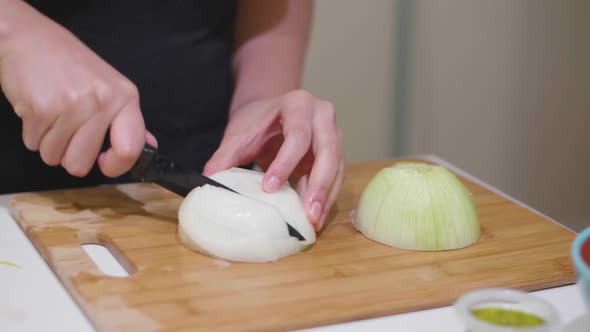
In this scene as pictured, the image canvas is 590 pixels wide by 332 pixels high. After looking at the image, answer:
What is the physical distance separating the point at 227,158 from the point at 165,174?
0.13 metres

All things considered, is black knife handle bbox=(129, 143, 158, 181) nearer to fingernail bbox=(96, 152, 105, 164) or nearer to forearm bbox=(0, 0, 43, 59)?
fingernail bbox=(96, 152, 105, 164)

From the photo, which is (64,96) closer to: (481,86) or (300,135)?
(300,135)

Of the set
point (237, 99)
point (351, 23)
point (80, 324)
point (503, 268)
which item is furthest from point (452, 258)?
point (351, 23)

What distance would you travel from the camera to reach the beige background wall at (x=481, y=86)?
2.36 meters

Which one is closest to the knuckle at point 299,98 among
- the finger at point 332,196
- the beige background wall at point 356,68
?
the finger at point 332,196

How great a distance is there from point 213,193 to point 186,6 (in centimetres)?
44

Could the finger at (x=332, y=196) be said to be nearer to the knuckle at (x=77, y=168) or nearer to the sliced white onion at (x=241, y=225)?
the sliced white onion at (x=241, y=225)

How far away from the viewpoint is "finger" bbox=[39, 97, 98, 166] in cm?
100

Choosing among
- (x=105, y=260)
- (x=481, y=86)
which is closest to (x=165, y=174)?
(x=105, y=260)

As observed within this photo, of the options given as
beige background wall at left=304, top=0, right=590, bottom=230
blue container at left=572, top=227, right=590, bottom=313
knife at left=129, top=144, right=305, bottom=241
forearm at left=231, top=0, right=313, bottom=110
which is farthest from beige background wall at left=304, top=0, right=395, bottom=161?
blue container at left=572, top=227, right=590, bottom=313

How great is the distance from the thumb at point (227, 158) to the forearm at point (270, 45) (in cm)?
20

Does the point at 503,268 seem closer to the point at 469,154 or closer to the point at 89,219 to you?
the point at 89,219

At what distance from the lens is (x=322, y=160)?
3.56 feet

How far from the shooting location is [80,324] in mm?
826
